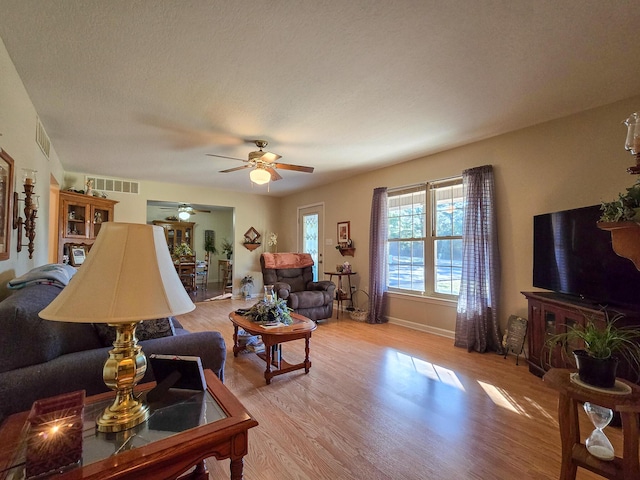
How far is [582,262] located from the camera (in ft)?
8.08

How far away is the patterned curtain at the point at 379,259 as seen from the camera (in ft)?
15.3

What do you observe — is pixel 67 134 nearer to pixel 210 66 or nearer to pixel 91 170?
pixel 91 170

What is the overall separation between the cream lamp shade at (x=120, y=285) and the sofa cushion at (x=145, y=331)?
85 centimetres

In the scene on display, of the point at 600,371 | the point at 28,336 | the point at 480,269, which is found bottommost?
the point at 600,371

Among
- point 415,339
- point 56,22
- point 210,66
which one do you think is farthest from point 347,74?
point 415,339

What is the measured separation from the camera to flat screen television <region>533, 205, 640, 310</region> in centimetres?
217

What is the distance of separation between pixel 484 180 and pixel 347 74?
2.23 m

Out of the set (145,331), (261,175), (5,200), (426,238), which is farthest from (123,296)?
(426,238)

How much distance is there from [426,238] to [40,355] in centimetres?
410

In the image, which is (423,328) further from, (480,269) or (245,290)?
(245,290)

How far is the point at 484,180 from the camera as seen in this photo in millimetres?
3459

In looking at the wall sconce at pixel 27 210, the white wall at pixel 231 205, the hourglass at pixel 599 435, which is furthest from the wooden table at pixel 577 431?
the white wall at pixel 231 205

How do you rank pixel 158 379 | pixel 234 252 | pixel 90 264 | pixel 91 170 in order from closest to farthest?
pixel 90 264
pixel 158 379
pixel 91 170
pixel 234 252

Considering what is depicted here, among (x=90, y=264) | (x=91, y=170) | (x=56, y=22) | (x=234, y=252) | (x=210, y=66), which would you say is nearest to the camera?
(x=90, y=264)
